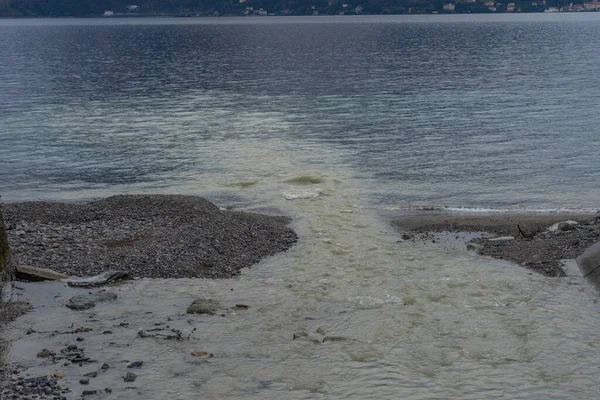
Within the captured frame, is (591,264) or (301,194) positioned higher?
(591,264)

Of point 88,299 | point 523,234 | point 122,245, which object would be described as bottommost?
point 523,234

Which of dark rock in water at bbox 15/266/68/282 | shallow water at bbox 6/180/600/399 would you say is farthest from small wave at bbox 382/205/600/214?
dark rock in water at bbox 15/266/68/282

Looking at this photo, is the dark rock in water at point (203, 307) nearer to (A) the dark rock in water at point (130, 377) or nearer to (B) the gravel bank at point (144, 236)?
(B) the gravel bank at point (144, 236)

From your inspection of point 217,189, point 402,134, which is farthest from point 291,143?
point 217,189

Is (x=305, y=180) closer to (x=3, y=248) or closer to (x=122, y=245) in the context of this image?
(x=122, y=245)

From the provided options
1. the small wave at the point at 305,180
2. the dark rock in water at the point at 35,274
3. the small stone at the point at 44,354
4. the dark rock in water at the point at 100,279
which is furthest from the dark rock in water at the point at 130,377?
the small wave at the point at 305,180

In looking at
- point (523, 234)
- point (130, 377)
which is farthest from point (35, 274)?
point (523, 234)

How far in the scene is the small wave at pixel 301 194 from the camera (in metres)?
40.2

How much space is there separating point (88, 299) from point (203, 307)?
394 cm

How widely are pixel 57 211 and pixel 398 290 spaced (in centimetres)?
1778

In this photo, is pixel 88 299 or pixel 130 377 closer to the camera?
pixel 130 377

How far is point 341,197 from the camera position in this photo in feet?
132

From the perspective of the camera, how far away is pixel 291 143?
55.5 metres

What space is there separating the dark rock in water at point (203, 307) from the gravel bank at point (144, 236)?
290 cm
